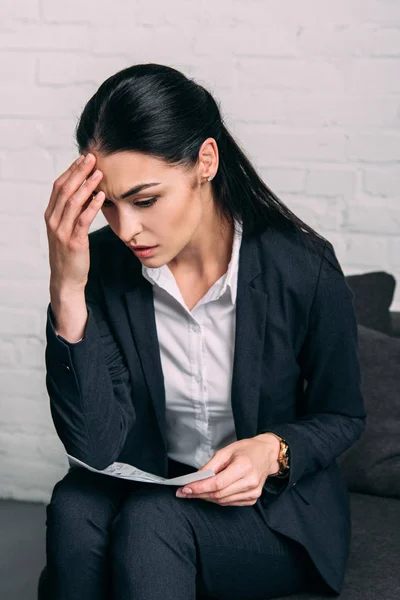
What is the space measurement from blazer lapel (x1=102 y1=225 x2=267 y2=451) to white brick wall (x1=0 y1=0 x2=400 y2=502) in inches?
24.0

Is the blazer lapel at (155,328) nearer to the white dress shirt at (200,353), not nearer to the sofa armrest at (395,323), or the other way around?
the white dress shirt at (200,353)

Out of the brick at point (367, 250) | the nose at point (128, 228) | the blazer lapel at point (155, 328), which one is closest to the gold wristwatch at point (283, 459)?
the blazer lapel at point (155, 328)

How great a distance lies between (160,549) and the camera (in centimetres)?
116

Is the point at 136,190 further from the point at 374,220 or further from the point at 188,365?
the point at 374,220

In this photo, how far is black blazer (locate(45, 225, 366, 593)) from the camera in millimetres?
1288

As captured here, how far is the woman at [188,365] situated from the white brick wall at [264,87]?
1.83 ft

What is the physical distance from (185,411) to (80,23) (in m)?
1.04

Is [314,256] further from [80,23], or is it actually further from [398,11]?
[80,23]

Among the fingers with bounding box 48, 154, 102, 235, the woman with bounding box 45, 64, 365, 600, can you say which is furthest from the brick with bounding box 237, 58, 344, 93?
the fingers with bounding box 48, 154, 102, 235

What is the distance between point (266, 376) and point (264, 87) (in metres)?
0.81

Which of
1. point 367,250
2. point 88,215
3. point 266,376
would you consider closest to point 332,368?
point 266,376

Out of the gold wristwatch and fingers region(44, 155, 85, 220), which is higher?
fingers region(44, 155, 85, 220)

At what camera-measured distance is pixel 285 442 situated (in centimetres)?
126

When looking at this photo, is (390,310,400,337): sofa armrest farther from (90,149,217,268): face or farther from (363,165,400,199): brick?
(90,149,217,268): face
